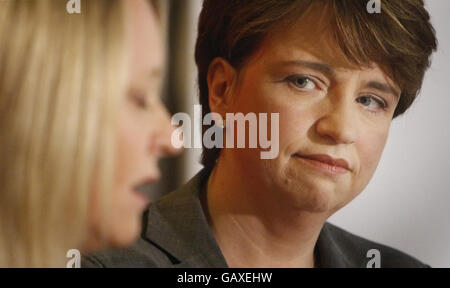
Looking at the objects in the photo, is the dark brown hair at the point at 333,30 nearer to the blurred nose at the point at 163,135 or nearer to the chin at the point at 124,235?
the blurred nose at the point at 163,135

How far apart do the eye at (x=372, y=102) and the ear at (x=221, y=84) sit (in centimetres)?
27

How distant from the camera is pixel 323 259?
1.30 m

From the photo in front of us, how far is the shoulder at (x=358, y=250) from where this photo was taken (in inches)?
51.4

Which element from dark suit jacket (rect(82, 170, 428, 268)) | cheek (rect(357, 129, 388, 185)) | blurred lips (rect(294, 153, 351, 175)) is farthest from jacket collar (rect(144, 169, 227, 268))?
cheek (rect(357, 129, 388, 185))

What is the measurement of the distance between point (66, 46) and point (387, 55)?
2.11 ft

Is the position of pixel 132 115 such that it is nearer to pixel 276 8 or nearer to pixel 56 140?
pixel 56 140

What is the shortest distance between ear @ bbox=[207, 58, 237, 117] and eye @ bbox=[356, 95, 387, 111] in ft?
0.88

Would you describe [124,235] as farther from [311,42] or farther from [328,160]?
[311,42]

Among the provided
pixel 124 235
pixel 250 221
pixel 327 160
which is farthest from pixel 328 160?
pixel 124 235

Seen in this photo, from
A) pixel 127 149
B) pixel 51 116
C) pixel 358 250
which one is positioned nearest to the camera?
pixel 51 116

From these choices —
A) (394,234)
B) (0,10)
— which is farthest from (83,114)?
(394,234)

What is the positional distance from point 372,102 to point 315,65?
0.15 meters

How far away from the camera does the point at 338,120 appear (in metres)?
1.20

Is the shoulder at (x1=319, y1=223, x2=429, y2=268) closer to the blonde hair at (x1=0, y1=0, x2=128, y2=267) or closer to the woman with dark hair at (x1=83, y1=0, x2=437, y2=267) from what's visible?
the woman with dark hair at (x1=83, y1=0, x2=437, y2=267)
